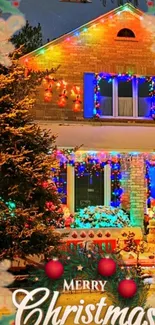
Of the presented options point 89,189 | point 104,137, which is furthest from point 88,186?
point 104,137

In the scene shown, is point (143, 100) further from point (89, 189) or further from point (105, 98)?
point (89, 189)

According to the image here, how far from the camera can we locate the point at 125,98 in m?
15.0

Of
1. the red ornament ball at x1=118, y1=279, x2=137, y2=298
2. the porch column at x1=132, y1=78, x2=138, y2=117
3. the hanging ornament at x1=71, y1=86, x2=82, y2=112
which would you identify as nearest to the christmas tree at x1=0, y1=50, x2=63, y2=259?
the red ornament ball at x1=118, y1=279, x2=137, y2=298

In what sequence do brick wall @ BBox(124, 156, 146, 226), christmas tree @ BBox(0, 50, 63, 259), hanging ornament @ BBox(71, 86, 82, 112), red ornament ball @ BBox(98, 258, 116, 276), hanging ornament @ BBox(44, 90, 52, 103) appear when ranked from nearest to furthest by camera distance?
red ornament ball @ BBox(98, 258, 116, 276) < christmas tree @ BBox(0, 50, 63, 259) < hanging ornament @ BBox(44, 90, 52, 103) < hanging ornament @ BBox(71, 86, 82, 112) < brick wall @ BBox(124, 156, 146, 226)

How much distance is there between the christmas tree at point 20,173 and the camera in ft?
23.3

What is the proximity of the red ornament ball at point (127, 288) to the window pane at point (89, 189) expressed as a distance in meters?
9.83

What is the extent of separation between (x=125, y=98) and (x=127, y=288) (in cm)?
1083

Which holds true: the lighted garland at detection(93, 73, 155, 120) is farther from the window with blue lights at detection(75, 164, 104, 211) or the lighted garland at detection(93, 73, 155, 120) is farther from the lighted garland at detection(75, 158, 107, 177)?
the window with blue lights at detection(75, 164, 104, 211)

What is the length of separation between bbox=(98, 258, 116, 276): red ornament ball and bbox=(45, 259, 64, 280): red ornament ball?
0.40 m

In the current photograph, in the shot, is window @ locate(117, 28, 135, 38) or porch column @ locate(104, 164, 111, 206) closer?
porch column @ locate(104, 164, 111, 206)

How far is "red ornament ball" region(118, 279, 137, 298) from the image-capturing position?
475 centimetres

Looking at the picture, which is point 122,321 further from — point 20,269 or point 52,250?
point 20,269

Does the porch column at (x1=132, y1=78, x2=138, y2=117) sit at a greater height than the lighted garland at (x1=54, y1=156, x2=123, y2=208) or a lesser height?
greater

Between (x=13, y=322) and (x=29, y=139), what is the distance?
323 centimetres
